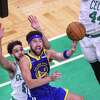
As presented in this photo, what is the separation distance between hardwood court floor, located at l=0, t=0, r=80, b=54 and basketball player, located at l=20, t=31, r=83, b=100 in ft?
6.77

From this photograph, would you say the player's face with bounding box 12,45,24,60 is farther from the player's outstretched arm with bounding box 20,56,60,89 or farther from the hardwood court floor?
the hardwood court floor

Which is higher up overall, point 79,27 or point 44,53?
point 79,27

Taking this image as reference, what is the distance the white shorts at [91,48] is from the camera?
4.73 m

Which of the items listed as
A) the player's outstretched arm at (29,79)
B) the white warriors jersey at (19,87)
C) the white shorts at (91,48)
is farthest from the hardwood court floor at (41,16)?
the player's outstretched arm at (29,79)

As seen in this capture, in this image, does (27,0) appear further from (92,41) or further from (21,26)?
(92,41)

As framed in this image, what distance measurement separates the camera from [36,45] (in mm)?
4586

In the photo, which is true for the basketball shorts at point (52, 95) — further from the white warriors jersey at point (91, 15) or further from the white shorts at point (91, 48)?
the white warriors jersey at point (91, 15)

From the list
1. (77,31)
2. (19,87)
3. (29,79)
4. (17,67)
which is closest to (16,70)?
(17,67)

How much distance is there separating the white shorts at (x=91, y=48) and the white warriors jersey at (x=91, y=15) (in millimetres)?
101

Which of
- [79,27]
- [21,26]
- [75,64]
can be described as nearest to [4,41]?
[21,26]

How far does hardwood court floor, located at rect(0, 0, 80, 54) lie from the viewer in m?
7.16

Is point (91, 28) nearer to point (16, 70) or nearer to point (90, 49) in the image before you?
point (90, 49)

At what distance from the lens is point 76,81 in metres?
6.02

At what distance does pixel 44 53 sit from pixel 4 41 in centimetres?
230
